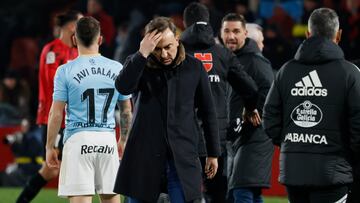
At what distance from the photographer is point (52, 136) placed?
10.0 meters

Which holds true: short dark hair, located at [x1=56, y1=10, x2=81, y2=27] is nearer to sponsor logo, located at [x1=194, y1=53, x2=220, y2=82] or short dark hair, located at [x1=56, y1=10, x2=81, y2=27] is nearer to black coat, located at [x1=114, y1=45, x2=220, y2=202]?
sponsor logo, located at [x1=194, y1=53, x2=220, y2=82]

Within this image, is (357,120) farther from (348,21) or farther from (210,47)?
(348,21)

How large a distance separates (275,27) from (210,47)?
8.07 m

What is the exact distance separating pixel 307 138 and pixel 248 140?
3115 millimetres

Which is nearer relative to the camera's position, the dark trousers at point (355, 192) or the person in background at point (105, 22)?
the dark trousers at point (355, 192)

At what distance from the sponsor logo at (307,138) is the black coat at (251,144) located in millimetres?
2903

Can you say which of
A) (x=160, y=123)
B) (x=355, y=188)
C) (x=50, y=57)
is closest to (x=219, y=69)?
(x=355, y=188)

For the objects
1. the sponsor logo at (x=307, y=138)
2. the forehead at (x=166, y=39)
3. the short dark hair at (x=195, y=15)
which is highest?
the short dark hair at (x=195, y=15)

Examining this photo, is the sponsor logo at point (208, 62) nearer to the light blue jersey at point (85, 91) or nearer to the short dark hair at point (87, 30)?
the light blue jersey at point (85, 91)

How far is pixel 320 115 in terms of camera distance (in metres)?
8.59

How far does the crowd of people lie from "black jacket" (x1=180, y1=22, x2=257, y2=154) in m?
0.01

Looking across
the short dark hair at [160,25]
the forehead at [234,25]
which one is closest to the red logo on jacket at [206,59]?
the forehead at [234,25]

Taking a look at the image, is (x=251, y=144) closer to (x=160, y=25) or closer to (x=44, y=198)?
(x=160, y=25)

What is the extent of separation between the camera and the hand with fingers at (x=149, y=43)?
861 centimetres
